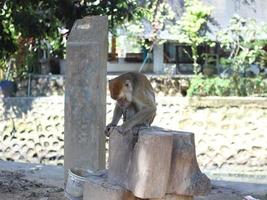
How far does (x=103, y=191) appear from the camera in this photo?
13.3 ft

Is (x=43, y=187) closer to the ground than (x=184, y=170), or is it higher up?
closer to the ground

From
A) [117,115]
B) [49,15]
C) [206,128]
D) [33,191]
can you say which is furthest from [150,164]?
[206,128]

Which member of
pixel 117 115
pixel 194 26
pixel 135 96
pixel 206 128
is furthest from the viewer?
pixel 194 26

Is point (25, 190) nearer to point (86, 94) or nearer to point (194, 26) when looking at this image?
point (86, 94)

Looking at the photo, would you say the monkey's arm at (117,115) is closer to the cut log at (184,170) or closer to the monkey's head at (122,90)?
the monkey's head at (122,90)

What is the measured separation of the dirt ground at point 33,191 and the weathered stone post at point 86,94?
63cm

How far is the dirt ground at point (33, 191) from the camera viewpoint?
6500mm

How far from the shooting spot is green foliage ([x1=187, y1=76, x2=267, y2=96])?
1288 centimetres

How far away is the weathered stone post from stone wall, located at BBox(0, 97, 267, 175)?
6.15m

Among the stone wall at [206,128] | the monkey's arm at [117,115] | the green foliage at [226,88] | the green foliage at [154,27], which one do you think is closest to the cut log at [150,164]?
the monkey's arm at [117,115]

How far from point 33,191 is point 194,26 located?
787 centimetres

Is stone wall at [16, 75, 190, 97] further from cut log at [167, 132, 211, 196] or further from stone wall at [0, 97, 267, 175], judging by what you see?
cut log at [167, 132, 211, 196]

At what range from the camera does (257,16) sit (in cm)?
1460

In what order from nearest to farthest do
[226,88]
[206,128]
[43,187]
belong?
[43,187]
[206,128]
[226,88]
